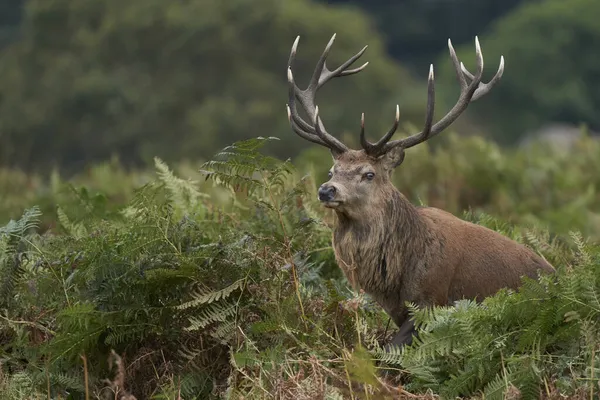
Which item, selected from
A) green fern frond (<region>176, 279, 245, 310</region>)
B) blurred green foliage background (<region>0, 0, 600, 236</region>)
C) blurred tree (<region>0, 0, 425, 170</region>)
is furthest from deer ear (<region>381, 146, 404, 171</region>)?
blurred tree (<region>0, 0, 425, 170</region>)

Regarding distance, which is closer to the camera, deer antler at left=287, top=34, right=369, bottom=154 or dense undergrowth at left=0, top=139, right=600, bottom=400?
dense undergrowth at left=0, top=139, right=600, bottom=400

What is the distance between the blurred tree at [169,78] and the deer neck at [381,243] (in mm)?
35549

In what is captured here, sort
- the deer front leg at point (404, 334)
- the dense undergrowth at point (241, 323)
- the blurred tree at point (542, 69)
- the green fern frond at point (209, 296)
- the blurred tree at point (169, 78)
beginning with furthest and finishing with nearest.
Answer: the blurred tree at point (542, 69)
the blurred tree at point (169, 78)
the deer front leg at point (404, 334)
the green fern frond at point (209, 296)
the dense undergrowth at point (241, 323)

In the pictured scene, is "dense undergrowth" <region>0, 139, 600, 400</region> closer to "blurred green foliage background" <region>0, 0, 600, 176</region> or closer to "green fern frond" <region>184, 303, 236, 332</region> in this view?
"green fern frond" <region>184, 303, 236, 332</region>

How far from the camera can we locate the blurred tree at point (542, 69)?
57688mm

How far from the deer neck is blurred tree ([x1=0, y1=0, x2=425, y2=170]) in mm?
35549

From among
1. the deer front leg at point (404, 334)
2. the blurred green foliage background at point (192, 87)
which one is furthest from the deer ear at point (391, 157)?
the blurred green foliage background at point (192, 87)

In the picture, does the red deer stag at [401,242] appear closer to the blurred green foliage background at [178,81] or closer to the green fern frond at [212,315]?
the green fern frond at [212,315]

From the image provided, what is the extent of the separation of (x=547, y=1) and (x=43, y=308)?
61.1 meters

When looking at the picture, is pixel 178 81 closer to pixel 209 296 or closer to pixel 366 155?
pixel 366 155

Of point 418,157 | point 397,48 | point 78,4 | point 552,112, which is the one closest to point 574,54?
point 552,112

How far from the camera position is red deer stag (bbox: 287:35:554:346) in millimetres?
8062

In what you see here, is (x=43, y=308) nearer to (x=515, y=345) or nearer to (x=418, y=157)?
(x=515, y=345)

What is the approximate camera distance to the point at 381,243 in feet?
26.9
